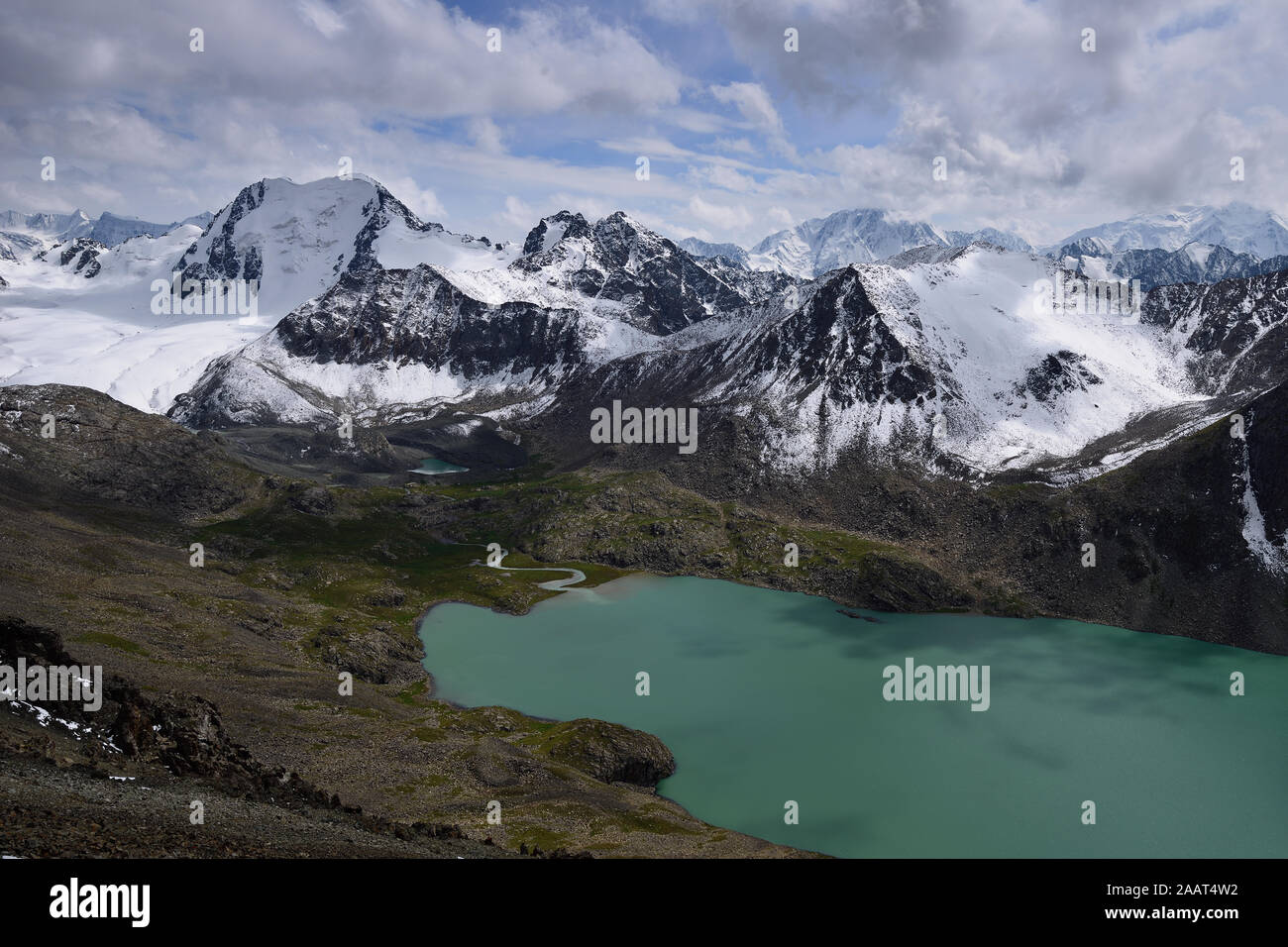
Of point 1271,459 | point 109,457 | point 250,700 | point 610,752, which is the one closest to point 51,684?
point 250,700

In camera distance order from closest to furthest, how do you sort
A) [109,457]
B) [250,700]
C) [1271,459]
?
[250,700]
[1271,459]
[109,457]

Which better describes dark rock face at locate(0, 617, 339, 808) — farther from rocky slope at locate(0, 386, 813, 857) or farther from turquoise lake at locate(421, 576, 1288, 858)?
turquoise lake at locate(421, 576, 1288, 858)

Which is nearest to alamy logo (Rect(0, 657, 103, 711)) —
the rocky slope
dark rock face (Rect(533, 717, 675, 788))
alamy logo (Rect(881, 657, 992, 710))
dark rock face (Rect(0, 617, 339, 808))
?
dark rock face (Rect(0, 617, 339, 808))

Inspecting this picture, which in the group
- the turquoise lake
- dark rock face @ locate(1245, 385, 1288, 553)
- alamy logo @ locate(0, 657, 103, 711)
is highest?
dark rock face @ locate(1245, 385, 1288, 553)
